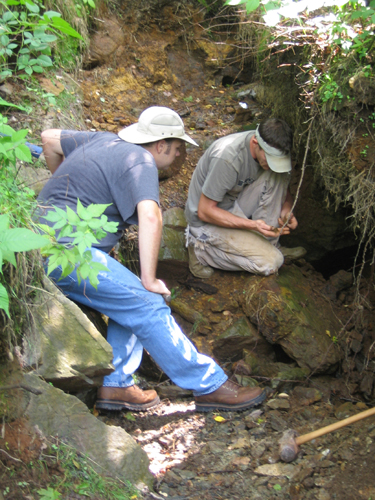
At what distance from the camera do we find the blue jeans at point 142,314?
2705 mm

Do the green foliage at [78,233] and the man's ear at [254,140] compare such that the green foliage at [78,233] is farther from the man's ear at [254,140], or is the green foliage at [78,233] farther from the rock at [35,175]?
the man's ear at [254,140]

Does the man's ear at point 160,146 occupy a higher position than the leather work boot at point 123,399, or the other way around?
the man's ear at point 160,146

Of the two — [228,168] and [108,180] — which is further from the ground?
[108,180]

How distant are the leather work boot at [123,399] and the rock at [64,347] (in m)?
0.34

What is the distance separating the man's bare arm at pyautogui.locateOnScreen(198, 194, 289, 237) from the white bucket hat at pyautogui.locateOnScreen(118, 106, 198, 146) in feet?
3.39

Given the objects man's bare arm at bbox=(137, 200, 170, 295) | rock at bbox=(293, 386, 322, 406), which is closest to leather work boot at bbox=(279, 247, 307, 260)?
rock at bbox=(293, 386, 322, 406)

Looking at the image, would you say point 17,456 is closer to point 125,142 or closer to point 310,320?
point 125,142

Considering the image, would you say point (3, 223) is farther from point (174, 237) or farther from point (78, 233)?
point (174, 237)

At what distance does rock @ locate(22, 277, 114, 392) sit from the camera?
2251mm

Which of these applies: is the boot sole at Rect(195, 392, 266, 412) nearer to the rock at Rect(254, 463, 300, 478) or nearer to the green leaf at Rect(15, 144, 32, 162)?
the rock at Rect(254, 463, 300, 478)

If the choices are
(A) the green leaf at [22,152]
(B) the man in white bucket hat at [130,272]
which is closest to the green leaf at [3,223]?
(A) the green leaf at [22,152]

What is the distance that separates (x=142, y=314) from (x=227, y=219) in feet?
5.44

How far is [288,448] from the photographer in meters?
2.69

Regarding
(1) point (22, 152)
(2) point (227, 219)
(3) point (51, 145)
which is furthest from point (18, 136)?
(2) point (227, 219)
